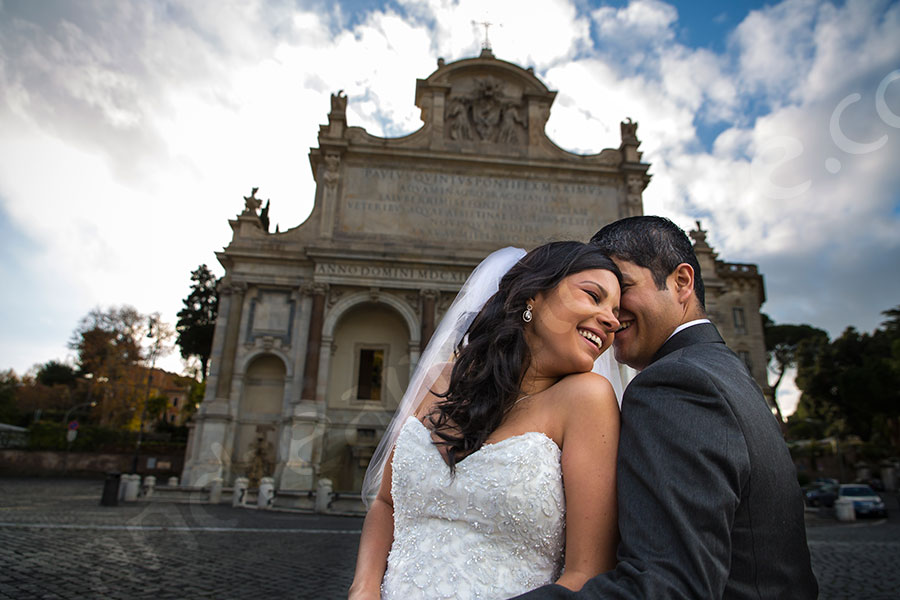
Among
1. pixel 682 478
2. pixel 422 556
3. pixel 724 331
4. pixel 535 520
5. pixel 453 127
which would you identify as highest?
pixel 453 127

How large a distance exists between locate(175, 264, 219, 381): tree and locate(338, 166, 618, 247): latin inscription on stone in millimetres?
16397

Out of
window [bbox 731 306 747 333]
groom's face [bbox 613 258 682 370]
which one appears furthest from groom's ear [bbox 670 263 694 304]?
window [bbox 731 306 747 333]

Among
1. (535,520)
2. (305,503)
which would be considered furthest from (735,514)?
(305,503)

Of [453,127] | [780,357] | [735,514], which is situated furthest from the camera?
[780,357]

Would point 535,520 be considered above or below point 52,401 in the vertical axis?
below

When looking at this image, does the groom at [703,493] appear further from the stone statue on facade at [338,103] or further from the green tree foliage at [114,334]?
the green tree foliage at [114,334]

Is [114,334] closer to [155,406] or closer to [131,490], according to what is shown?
[155,406]

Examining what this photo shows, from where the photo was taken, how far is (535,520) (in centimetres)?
189

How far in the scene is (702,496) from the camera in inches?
56.7

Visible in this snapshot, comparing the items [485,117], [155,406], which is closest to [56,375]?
[155,406]

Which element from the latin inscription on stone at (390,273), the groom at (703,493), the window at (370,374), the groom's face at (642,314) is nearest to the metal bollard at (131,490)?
the window at (370,374)

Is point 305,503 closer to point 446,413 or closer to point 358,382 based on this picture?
point 358,382

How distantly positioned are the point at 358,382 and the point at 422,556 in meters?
22.0

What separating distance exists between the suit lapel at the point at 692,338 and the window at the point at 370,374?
22.0 meters
